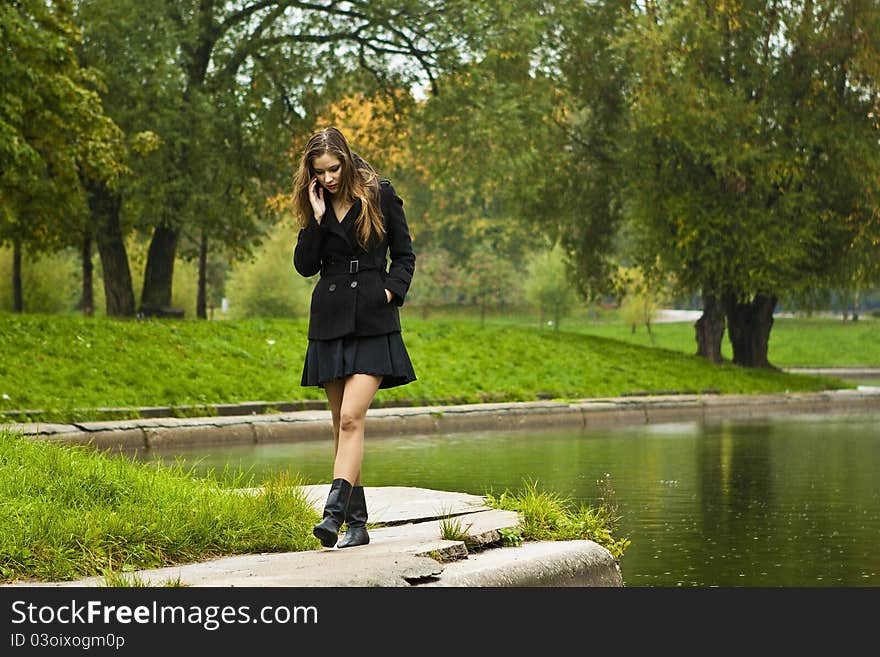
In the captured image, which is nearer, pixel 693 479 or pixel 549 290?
pixel 693 479

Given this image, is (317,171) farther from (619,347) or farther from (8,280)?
(8,280)

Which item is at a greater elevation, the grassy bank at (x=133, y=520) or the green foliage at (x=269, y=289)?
the green foliage at (x=269, y=289)

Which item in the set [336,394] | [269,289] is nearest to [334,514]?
[336,394]

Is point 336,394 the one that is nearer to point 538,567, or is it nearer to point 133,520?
point 133,520

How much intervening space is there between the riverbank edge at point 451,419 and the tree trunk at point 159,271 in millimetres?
11396

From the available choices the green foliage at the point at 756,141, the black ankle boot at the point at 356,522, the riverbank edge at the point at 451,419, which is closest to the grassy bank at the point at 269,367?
the riverbank edge at the point at 451,419

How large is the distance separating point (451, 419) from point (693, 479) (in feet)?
23.4

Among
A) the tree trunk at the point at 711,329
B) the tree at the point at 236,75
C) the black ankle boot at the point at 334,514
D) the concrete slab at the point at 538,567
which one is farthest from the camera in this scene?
the tree trunk at the point at 711,329

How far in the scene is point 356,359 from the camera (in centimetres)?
750

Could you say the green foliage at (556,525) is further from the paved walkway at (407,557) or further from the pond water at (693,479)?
the pond water at (693,479)

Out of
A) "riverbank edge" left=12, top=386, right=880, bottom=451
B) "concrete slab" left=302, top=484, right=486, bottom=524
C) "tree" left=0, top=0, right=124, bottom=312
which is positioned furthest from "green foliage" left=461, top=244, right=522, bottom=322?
"concrete slab" left=302, top=484, right=486, bottom=524

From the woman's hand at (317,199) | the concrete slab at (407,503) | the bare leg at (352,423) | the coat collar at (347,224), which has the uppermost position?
the woman's hand at (317,199)

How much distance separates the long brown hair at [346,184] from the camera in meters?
7.48

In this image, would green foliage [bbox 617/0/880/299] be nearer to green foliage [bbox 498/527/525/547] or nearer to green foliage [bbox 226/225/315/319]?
green foliage [bbox 226/225/315/319]
